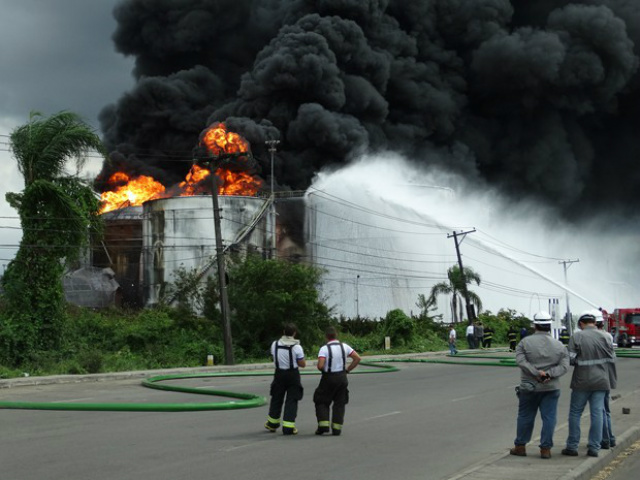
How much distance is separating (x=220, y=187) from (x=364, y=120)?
13.1 metres

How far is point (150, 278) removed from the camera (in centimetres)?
6694

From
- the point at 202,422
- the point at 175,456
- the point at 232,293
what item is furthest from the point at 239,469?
the point at 232,293

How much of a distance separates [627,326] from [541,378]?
147 feet

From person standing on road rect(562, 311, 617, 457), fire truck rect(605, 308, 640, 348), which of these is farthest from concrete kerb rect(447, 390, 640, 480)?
fire truck rect(605, 308, 640, 348)

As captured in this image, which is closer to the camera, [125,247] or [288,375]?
[288,375]

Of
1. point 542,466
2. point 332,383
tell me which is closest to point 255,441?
point 332,383

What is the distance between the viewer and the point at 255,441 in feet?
36.0

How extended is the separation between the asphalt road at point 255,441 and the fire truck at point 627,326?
34994 millimetres

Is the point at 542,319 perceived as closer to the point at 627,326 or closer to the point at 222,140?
the point at 627,326

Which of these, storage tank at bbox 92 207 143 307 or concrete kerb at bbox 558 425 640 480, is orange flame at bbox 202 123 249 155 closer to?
storage tank at bbox 92 207 143 307

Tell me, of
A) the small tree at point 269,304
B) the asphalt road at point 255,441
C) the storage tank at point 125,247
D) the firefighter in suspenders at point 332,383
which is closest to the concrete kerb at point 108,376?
the asphalt road at point 255,441

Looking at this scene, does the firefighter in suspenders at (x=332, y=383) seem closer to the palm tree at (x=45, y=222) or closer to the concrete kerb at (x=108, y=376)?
the concrete kerb at (x=108, y=376)

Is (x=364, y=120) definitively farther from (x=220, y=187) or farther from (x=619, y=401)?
(x=619, y=401)

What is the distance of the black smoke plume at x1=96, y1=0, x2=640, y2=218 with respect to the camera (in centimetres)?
6950
